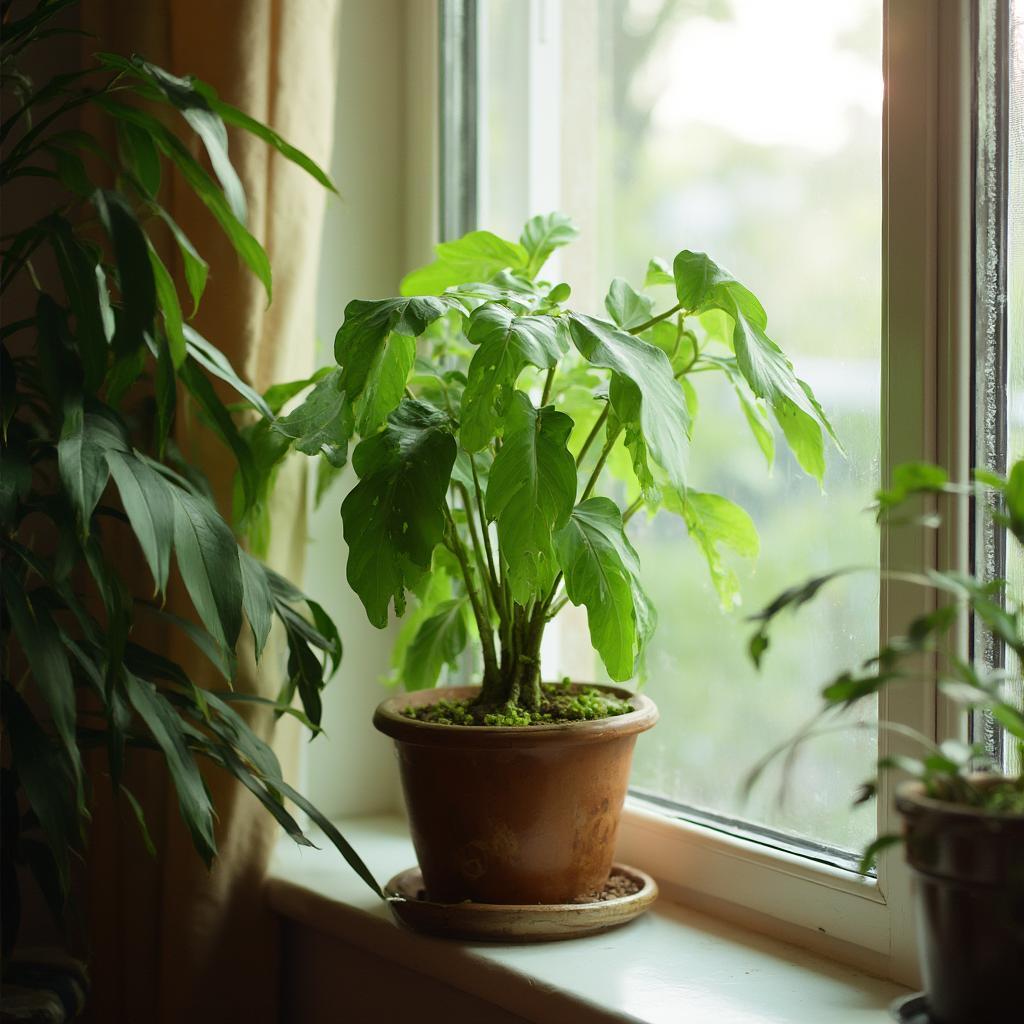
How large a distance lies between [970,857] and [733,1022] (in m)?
0.44

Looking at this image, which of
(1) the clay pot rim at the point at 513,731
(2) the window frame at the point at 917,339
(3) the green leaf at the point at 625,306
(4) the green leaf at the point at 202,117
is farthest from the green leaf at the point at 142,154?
(2) the window frame at the point at 917,339

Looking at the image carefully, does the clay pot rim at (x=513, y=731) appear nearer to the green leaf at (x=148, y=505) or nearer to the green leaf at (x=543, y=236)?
the green leaf at (x=148, y=505)

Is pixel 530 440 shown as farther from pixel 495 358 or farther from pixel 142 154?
pixel 142 154

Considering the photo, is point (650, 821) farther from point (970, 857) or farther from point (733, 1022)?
point (970, 857)

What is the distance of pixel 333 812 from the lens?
1.66m

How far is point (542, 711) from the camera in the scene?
3.84 feet

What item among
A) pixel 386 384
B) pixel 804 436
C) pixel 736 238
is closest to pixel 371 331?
pixel 386 384

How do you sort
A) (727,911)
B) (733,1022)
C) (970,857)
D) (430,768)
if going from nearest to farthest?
(970,857)
(733,1022)
(430,768)
(727,911)

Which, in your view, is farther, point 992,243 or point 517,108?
point 517,108

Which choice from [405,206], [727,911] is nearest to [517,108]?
[405,206]

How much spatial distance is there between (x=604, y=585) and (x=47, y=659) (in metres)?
0.49

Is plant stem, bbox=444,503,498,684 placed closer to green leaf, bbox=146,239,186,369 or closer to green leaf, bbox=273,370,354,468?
green leaf, bbox=273,370,354,468

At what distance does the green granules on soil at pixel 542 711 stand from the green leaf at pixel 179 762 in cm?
23

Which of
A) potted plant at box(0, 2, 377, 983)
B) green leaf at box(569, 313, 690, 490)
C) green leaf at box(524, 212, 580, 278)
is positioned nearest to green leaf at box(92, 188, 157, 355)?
potted plant at box(0, 2, 377, 983)
